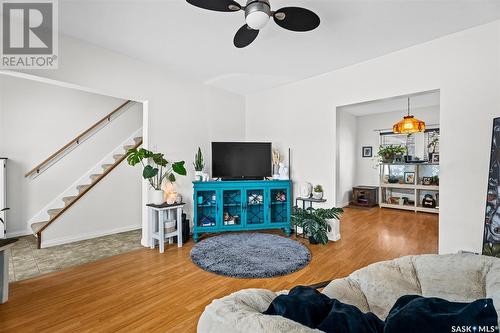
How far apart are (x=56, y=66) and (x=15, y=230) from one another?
2.97 metres

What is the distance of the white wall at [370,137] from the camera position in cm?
640

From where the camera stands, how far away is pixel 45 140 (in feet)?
13.6

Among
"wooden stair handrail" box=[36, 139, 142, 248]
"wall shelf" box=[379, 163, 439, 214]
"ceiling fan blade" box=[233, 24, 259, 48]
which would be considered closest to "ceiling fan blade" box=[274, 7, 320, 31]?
"ceiling fan blade" box=[233, 24, 259, 48]

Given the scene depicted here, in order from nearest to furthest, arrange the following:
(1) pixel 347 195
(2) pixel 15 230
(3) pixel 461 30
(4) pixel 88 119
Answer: (3) pixel 461 30 < (2) pixel 15 230 < (4) pixel 88 119 < (1) pixel 347 195

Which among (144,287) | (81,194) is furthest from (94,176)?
(144,287)

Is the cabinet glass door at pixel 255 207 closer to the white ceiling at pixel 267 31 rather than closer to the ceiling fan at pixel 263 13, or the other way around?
the white ceiling at pixel 267 31

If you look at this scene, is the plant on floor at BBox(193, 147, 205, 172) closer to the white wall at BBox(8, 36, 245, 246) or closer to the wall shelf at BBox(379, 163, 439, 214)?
the white wall at BBox(8, 36, 245, 246)

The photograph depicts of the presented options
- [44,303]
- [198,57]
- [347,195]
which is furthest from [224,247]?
[347,195]

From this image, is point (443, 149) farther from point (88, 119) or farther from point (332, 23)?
point (88, 119)

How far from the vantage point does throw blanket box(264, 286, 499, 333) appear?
2.34 ft

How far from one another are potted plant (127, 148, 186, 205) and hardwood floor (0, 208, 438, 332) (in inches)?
34.0

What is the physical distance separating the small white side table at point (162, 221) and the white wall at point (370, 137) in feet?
17.8

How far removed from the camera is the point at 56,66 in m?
2.70

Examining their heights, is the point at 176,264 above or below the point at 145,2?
below
